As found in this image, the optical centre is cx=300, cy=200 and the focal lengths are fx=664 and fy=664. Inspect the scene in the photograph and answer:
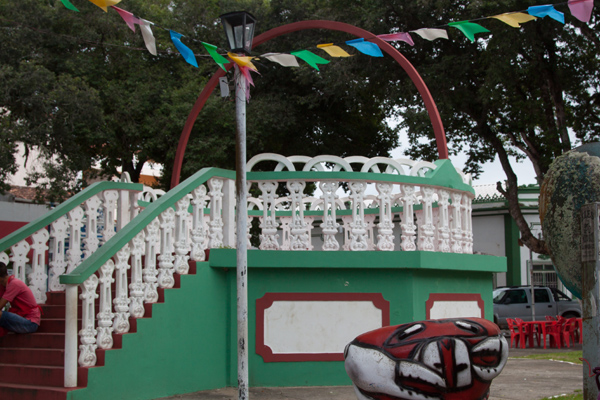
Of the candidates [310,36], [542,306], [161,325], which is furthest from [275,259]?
[542,306]

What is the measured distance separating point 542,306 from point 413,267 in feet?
56.0

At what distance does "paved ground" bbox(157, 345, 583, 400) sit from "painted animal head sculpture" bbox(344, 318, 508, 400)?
2616 mm

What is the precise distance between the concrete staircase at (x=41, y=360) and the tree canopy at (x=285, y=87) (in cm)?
1063

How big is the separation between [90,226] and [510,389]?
5.89 m

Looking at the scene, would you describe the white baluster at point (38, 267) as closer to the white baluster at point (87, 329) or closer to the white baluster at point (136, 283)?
Result: the white baluster at point (136, 283)

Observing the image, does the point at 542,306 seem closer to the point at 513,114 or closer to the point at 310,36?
the point at 513,114

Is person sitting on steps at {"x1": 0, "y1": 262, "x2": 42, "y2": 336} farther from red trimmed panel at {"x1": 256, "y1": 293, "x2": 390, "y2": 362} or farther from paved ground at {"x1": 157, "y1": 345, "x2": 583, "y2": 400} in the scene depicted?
red trimmed panel at {"x1": 256, "y1": 293, "x2": 390, "y2": 362}

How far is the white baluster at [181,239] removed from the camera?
25.7 ft

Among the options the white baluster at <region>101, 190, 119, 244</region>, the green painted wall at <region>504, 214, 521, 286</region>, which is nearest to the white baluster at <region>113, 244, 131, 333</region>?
the white baluster at <region>101, 190, 119, 244</region>

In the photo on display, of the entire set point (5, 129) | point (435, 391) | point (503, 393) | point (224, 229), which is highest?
point (5, 129)

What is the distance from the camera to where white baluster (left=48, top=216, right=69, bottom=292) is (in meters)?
8.53

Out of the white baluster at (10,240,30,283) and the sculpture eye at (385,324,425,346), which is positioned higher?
the white baluster at (10,240,30,283)

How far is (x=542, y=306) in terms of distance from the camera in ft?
76.4

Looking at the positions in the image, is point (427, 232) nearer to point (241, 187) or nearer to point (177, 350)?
point (241, 187)
